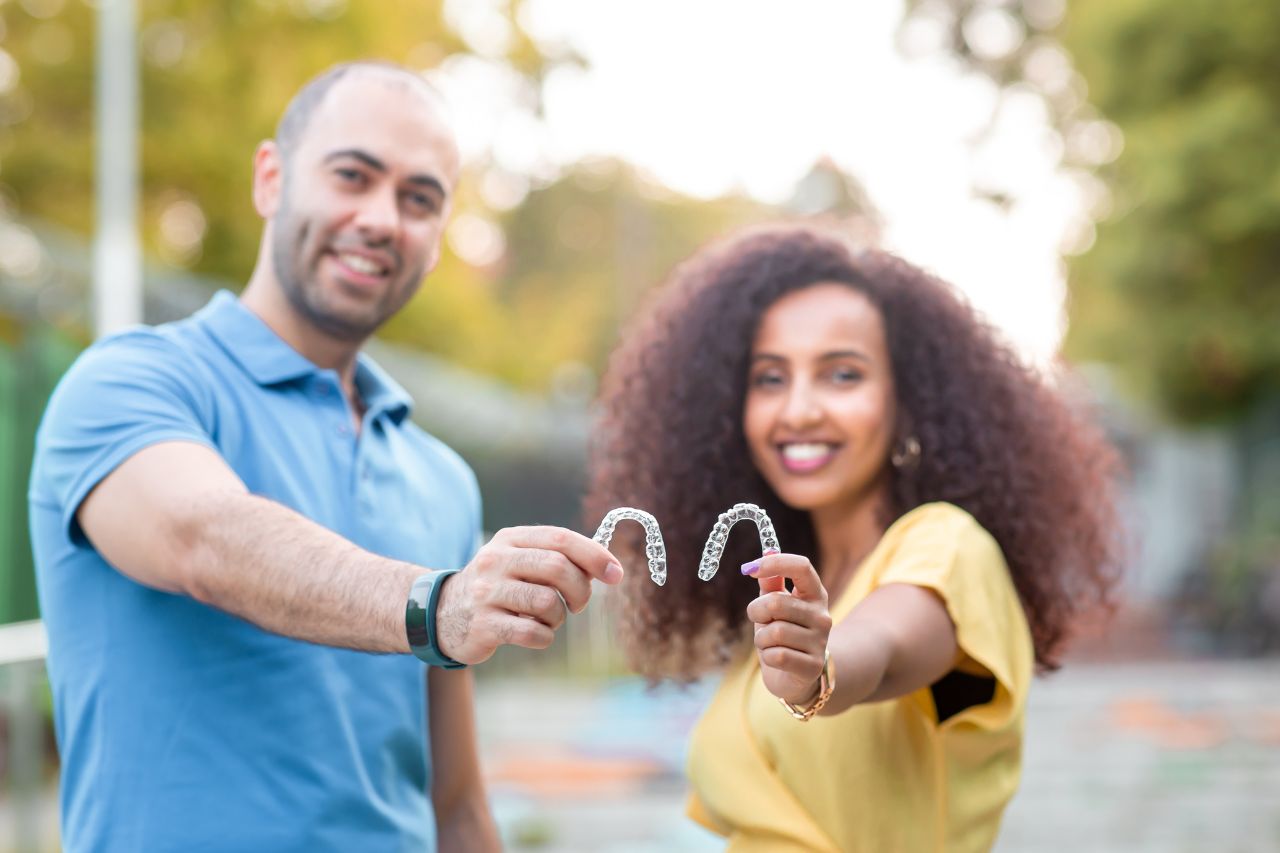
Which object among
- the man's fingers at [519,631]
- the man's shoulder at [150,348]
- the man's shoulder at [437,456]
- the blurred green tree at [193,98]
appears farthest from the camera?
the blurred green tree at [193,98]

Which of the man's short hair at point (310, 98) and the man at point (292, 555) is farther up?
the man's short hair at point (310, 98)

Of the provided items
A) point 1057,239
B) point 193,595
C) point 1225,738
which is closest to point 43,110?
point 1225,738

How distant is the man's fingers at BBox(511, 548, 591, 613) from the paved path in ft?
16.9

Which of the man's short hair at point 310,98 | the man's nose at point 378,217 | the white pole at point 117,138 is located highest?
the white pole at point 117,138

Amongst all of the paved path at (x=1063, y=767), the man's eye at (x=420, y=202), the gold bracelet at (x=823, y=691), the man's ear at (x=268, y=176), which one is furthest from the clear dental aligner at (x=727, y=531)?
the paved path at (x=1063, y=767)

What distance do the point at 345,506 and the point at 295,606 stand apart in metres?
0.65

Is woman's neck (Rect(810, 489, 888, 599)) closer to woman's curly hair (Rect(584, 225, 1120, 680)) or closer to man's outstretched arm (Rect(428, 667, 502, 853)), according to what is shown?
woman's curly hair (Rect(584, 225, 1120, 680))

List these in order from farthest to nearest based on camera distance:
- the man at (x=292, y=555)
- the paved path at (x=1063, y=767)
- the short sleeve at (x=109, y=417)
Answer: the paved path at (x=1063, y=767), the short sleeve at (x=109, y=417), the man at (x=292, y=555)

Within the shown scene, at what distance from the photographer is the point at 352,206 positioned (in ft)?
9.07

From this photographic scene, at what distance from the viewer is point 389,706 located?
262cm

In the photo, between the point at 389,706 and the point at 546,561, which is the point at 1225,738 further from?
the point at 546,561

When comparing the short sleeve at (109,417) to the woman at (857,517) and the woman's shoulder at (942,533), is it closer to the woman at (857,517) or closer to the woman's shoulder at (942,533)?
the woman at (857,517)

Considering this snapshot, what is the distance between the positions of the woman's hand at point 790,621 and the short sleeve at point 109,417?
3.11 ft

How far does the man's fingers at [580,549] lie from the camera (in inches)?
70.6
